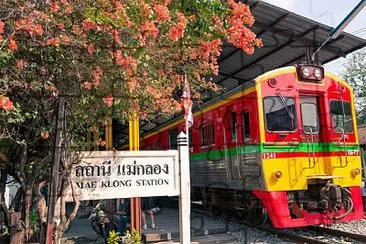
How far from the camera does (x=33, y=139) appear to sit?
3.93 metres

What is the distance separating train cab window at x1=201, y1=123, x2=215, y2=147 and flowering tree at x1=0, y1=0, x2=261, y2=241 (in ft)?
14.1

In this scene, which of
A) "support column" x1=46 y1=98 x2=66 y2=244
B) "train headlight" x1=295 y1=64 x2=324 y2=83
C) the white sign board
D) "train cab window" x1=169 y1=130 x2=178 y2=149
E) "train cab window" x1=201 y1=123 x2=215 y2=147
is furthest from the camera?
"train cab window" x1=169 y1=130 x2=178 y2=149

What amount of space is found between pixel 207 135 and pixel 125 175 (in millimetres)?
4719

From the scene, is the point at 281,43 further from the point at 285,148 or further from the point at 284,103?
the point at 285,148

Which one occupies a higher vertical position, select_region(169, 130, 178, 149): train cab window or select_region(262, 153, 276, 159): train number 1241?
select_region(169, 130, 178, 149): train cab window

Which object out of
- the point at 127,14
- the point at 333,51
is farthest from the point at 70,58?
the point at 333,51

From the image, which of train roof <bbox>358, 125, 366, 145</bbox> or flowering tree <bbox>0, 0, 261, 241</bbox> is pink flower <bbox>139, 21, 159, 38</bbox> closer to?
flowering tree <bbox>0, 0, 261, 241</bbox>

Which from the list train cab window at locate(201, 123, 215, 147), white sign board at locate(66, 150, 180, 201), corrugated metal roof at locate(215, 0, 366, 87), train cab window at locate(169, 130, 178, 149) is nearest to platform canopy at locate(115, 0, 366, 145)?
corrugated metal roof at locate(215, 0, 366, 87)

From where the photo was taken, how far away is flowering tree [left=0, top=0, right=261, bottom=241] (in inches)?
117

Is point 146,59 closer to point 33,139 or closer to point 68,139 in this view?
point 68,139

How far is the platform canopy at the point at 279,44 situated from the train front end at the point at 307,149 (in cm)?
166

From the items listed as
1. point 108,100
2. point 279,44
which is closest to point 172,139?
point 279,44

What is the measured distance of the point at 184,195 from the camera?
450 cm

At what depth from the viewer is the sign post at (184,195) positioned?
4445mm
